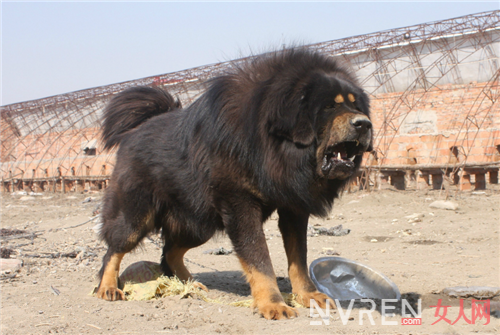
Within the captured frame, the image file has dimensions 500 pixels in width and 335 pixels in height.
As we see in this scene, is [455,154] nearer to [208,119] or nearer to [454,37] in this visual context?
[454,37]

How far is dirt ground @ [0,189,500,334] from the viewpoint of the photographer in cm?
334

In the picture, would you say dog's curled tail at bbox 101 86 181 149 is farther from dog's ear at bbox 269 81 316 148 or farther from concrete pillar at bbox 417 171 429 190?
concrete pillar at bbox 417 171 429 190

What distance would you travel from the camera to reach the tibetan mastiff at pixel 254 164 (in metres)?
3.54

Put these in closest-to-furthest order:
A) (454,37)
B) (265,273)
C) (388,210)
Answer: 1. (265,273)
2. (388,210)
3. (454,37)

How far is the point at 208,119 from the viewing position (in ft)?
13.0

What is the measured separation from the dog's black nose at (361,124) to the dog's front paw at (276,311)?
4.65ft

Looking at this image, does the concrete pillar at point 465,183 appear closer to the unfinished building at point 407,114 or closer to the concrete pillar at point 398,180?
the unfinished building at point 407,114

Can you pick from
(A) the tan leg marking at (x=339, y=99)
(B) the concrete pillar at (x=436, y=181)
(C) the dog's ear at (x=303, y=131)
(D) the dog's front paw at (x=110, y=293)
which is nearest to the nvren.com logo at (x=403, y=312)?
(C) the dog's ear at (x=303, y=131)

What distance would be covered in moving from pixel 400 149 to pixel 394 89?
604 cm

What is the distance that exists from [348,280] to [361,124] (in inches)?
72.7

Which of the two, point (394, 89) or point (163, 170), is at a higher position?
point (394, 89)

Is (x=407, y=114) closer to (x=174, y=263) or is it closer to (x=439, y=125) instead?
(x=439, y=125)

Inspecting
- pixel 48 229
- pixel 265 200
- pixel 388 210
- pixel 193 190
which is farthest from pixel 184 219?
pixel 388 210

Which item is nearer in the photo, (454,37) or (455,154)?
(455,154)
